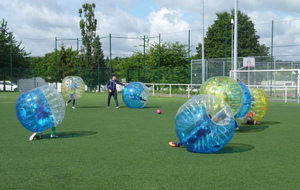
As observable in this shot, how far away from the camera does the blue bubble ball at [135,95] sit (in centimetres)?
1948

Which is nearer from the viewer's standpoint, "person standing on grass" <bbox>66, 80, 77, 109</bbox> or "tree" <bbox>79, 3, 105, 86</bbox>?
"person standing on grass" <bbox>66, 80, 77, 109</bbox>

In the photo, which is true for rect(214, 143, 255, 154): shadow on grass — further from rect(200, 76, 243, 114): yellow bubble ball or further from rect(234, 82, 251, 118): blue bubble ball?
rect(234, 82, 251, 118): blue bubble ball

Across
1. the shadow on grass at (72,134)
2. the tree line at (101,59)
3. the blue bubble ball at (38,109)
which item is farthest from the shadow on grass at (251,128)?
the tree line at (101,59)

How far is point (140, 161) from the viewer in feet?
23.8

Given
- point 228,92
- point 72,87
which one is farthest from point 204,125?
point 72,87

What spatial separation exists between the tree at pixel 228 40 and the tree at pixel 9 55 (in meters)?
25.3

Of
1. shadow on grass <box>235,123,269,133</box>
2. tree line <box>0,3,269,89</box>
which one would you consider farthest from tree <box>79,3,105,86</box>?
shadow on grass <box>235,123,269,133</box>

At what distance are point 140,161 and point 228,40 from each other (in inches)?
1987

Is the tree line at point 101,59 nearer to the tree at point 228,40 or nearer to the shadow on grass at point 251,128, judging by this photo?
the tree at point 228,40

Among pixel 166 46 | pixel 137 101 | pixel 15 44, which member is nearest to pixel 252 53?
pixel 166 46

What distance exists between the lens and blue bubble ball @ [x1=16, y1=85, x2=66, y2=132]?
9352 millimetres

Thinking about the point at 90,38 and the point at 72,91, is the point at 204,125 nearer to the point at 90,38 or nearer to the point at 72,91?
the point at 72,91

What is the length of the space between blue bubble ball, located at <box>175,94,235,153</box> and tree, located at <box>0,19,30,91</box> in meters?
39.0

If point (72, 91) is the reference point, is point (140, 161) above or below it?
below
